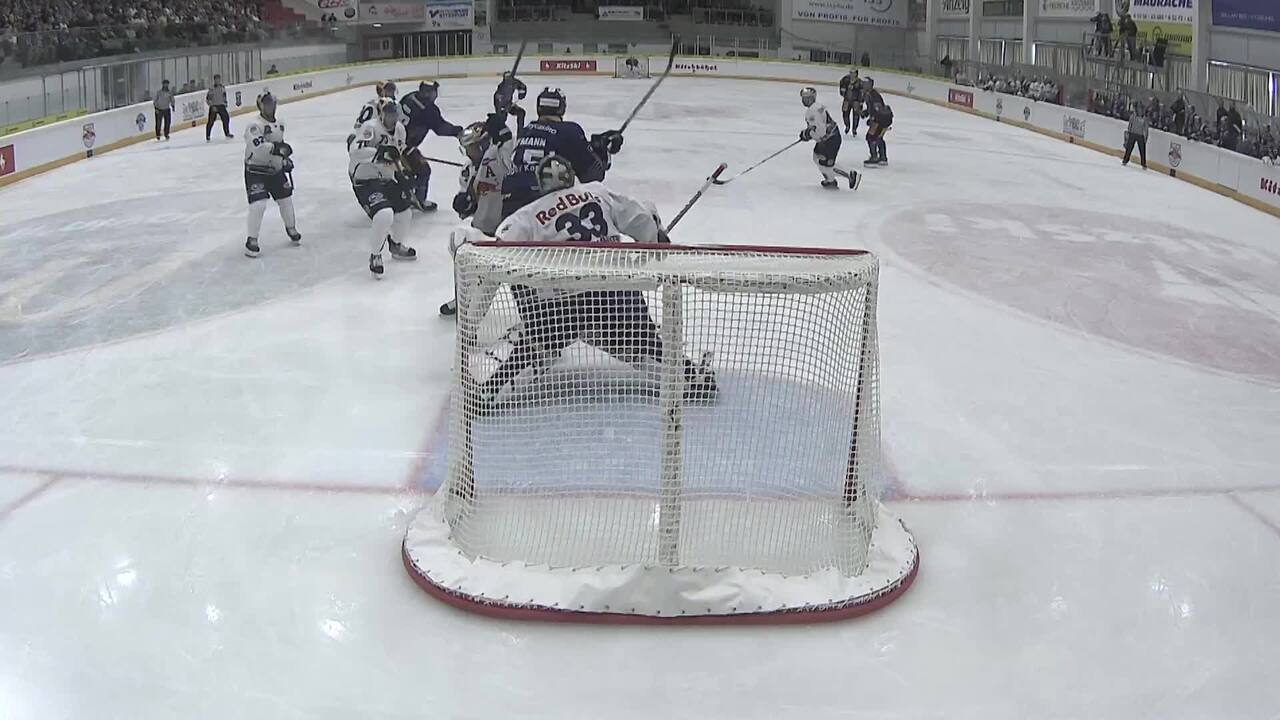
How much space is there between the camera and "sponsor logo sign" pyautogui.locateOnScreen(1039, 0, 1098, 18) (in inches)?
795

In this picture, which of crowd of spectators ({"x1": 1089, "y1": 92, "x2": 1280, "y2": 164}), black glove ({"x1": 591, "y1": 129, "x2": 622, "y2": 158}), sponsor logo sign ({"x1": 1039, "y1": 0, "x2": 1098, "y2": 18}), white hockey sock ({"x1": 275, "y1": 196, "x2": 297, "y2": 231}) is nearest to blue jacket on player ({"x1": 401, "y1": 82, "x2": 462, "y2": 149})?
white hockey sock ({"x1": 275, "y1": 196, "x2": 297, "y2": 231})

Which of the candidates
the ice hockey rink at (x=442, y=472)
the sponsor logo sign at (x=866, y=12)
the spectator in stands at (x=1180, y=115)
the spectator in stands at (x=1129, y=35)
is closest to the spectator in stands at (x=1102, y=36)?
the spectator in stands at (x=1129, y=35)

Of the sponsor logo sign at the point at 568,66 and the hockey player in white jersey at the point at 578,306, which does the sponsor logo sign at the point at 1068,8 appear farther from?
the hockey player in white jersey at the point at 578,306

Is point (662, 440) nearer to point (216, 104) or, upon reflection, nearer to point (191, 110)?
point (216, 104)

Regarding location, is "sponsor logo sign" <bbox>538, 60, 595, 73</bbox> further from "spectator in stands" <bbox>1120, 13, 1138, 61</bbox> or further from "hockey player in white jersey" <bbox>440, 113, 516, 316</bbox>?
"hockey player in white jersey" <bbox>440, 113, 516, 316</bbox>

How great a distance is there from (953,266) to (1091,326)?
1570 mm

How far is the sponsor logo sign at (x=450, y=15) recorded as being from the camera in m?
33.3

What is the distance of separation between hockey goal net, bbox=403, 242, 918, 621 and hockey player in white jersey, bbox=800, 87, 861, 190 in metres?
7.02

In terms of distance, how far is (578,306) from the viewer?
3855 millimetres

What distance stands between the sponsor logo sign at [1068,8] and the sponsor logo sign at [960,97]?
231cm

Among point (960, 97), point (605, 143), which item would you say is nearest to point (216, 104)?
point (605, 143)

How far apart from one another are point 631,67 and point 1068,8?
10.1 meters

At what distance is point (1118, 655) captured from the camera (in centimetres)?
324

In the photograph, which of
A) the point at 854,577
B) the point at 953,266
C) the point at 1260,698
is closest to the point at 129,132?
the point at 953,266
